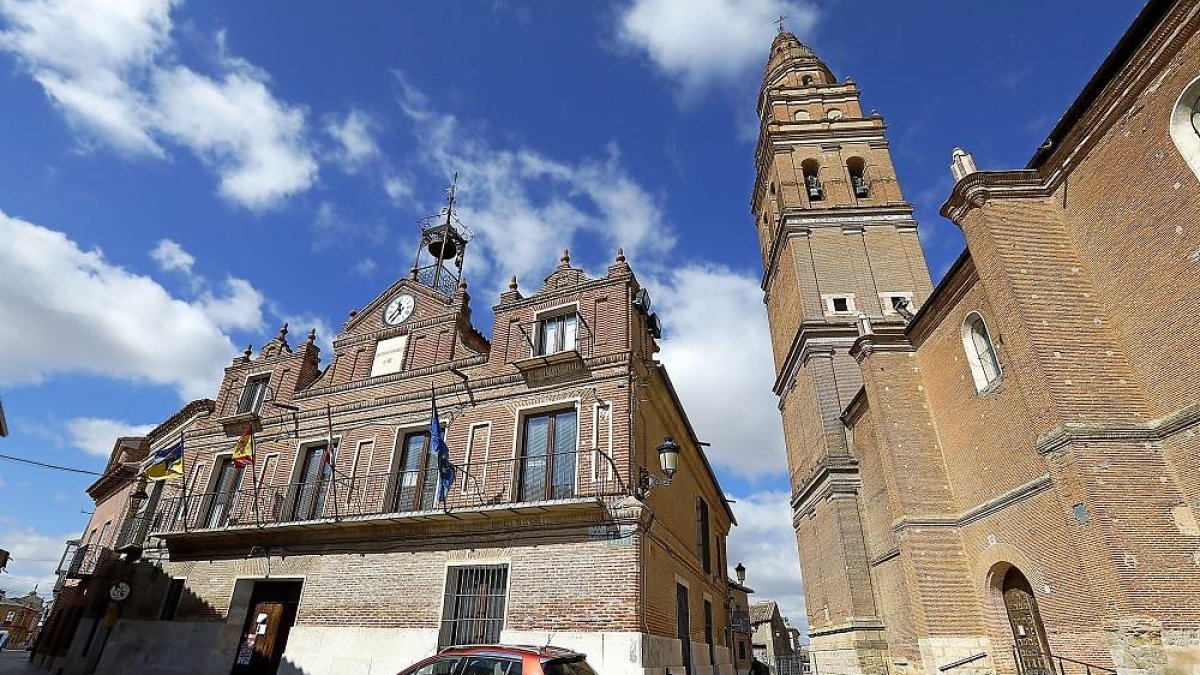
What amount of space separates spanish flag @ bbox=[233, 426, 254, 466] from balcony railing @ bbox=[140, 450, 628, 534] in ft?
3.05

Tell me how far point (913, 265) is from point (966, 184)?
41.7 ft

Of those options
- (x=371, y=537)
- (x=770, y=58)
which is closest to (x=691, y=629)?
(x=371, y=537)

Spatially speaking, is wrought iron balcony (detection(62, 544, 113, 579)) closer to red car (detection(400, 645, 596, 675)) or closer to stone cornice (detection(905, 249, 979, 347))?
red car (detection(400, 645, 596, 675))

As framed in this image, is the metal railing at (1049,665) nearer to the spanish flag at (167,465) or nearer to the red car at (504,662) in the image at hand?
the red car at (504,662)

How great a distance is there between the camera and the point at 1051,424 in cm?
948

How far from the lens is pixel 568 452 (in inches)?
515

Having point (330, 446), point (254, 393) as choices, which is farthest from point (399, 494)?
point (254, 393)

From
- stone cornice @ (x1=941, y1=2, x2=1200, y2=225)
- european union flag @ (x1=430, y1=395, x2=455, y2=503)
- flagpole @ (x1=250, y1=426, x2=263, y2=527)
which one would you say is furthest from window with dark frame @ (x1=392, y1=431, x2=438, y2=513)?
stone cornice @ (x1=941, y1=2, x2=1200, y2=225)

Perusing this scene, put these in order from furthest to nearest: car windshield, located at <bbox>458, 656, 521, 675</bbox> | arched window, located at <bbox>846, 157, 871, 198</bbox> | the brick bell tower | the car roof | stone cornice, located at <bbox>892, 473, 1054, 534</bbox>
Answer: arched window, located at <bbox>846, 157, 871, 198</bbox> < the brick bell tower < stone cornice, located at <bbox>892, 473, 1054, 534</bbox> < the car roof < car windshield, located at <bbox>458, 656, 521, 675</bbox>

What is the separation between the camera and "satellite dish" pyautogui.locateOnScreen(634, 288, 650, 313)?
15.3 m

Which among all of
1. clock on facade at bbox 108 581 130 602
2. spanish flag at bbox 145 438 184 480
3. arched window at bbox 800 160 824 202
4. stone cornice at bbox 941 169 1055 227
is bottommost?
clock on facade at bbox 108 581 130 602

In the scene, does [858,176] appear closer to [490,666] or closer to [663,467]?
[663,467]

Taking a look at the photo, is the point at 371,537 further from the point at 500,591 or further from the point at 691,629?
the point at 691,629

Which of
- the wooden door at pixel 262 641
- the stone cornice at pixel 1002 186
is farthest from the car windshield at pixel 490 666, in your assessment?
the stone cornice at pixel 1002 186
